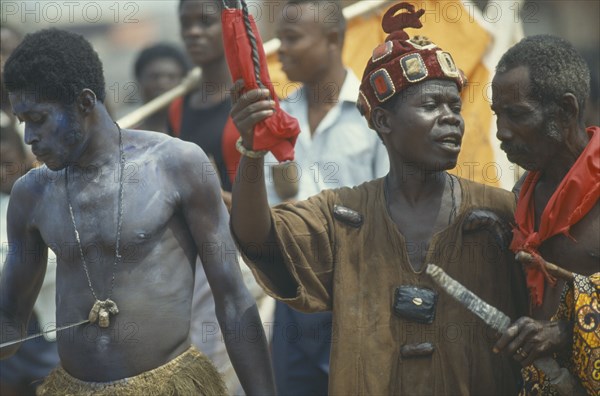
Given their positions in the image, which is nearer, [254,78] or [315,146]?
[254,78]

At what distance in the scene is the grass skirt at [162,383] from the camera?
498cm

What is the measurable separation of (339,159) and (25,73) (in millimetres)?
2207

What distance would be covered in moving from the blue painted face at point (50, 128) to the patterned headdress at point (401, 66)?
1.28 metres

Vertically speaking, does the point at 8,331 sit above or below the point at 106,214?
below

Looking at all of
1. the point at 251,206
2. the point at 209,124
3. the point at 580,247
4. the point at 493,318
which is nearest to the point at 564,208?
the point at 580,247

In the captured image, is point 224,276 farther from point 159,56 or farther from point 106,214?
point 159,56

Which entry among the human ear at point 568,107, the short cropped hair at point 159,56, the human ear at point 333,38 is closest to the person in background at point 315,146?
the human ear at point 333,38

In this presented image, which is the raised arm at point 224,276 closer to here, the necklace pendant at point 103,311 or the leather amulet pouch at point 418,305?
the necklace pendant at point 103,311

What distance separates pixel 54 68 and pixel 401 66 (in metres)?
1.44

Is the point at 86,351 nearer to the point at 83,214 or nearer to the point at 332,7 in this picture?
the point at 83,214

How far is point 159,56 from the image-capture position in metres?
9.84

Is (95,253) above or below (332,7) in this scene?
below

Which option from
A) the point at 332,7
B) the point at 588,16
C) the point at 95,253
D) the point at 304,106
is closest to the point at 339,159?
the point at 304,106

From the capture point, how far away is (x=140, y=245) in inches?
199
